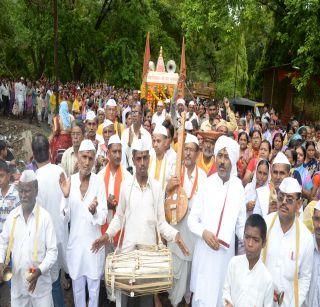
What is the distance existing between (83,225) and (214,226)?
1.38 meters

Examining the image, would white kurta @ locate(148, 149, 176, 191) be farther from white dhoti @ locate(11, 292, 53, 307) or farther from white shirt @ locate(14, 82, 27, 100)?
white shirt @ locate(14, 82, 27, 100)

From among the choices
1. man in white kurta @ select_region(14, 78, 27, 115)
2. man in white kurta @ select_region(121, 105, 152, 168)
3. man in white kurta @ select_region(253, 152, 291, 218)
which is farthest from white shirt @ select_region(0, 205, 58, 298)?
man in white kurta @ select_region(14, 78, 27, 115)

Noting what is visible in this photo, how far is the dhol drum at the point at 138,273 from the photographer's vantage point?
160 inches

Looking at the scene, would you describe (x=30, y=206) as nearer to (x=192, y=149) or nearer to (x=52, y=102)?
(x=192, y=149)

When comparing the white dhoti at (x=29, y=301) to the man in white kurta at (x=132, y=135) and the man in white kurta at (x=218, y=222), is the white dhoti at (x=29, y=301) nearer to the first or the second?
the man in white kurta at (x=218, y=222)

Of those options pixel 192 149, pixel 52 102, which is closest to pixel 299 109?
pixel 52 102

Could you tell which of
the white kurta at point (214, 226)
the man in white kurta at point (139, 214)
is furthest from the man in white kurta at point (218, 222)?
the man in white kurta at point (139, 214)

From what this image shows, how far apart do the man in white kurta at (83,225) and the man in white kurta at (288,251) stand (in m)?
1.77

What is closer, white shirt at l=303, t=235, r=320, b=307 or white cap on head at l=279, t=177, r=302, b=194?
white cap on head at l=279, t=177, r=302, b=194

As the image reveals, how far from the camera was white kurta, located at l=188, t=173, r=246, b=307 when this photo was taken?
4723mm

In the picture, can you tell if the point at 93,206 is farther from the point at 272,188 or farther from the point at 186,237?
the point at 272,188

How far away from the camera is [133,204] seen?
15.5 ft

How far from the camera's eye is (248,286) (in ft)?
12.2

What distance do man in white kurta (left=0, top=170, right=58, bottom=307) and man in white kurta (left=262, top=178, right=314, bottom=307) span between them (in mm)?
1988
